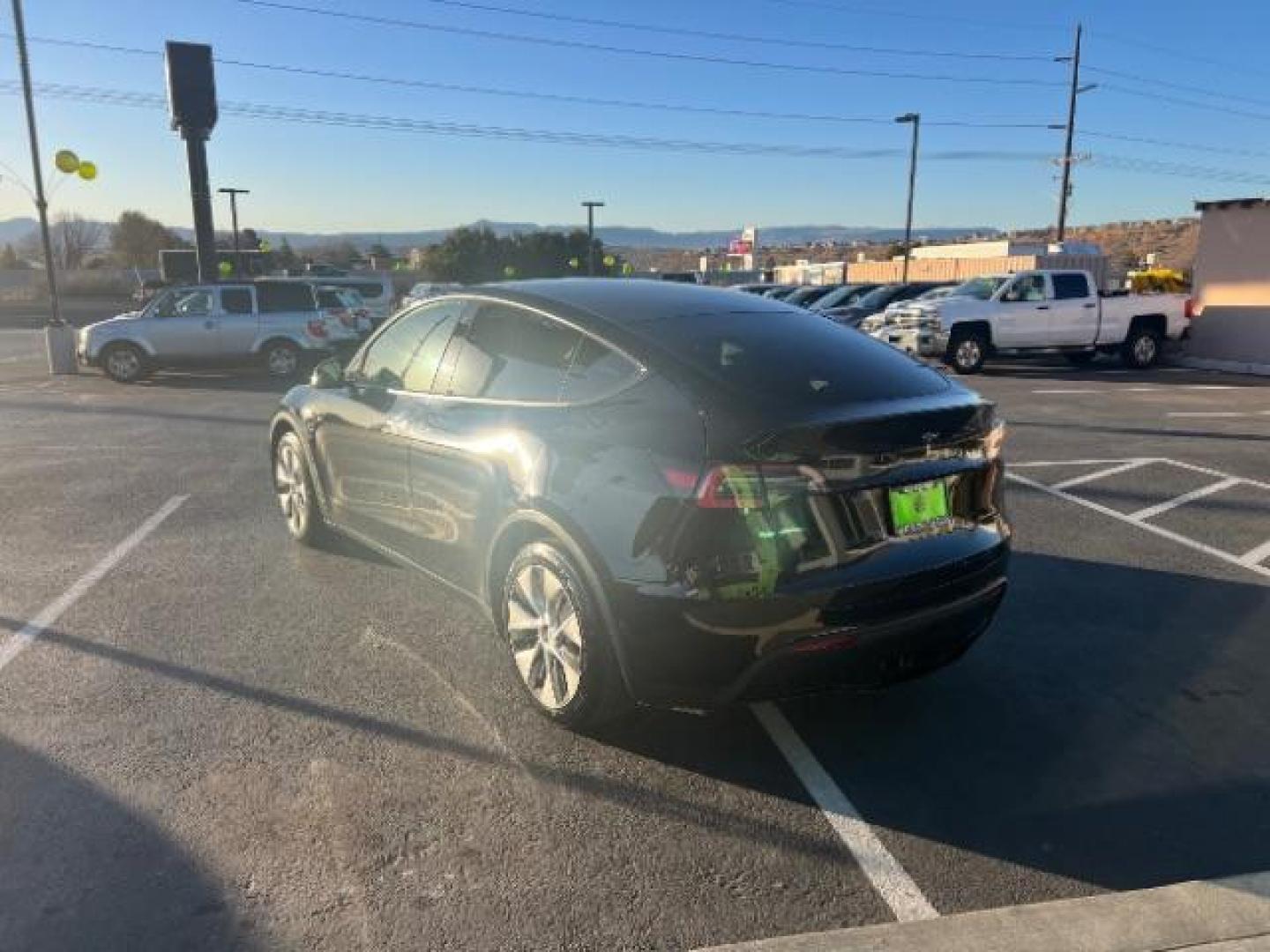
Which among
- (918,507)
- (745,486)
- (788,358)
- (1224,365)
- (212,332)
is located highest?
(788,358)

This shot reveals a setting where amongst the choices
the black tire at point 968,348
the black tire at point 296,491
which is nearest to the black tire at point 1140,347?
the black tire at point 968,348

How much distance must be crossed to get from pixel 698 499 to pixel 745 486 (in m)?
0.15

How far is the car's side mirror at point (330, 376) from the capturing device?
5.29 metres

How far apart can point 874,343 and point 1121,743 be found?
1.83m

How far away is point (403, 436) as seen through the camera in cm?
452

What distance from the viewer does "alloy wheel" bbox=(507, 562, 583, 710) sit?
351cm

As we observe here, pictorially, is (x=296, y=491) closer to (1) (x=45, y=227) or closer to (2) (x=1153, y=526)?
(2) (x=1153, y=526)

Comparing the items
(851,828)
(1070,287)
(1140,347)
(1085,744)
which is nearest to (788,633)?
(851,828)

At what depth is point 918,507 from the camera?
11.0 ft

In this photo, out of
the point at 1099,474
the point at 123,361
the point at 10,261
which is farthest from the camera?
the point at 10,261

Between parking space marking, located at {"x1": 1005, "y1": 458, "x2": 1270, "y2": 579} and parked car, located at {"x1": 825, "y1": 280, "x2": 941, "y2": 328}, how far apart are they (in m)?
15.4

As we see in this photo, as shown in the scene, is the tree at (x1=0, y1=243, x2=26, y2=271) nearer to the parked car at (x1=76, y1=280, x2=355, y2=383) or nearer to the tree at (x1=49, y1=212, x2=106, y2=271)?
the tree at (x1=49, y1=212, x2=106, y2=271)

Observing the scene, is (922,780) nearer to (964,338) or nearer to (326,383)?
(326,383)

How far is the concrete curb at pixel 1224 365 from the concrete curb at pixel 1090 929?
19181 mm
